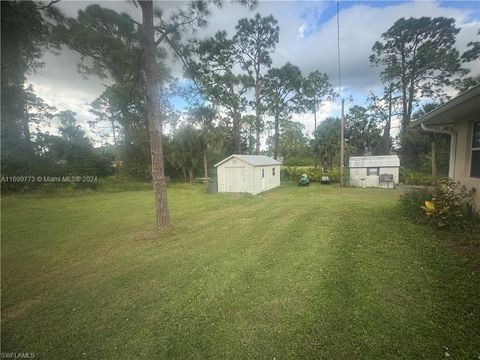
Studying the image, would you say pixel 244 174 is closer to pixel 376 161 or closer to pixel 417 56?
pixel 376 161

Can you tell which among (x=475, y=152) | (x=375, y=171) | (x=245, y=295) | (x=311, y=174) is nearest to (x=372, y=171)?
(x=375, y=171)

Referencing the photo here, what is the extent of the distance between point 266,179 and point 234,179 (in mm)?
2794

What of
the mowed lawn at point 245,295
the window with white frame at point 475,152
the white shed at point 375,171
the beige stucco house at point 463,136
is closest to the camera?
the mowed lawn at point 245,295

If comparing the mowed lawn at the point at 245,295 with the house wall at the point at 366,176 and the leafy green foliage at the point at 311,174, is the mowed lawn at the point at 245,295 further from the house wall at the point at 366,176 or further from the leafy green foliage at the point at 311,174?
the leafy green foliage at the point at 311,174

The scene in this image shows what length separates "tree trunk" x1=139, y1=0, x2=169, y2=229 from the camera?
5.87 m

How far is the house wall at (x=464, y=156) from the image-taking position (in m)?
5.40

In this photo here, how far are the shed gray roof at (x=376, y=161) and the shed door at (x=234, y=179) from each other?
9194 millimetres

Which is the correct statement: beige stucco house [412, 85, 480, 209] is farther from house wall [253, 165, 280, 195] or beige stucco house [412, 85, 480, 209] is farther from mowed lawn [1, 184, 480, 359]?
house wall [253, 165, 280, 195]

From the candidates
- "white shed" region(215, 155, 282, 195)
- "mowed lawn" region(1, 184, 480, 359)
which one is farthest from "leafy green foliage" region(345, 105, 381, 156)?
"mowed lawn" region(1, 184, 480, 359)

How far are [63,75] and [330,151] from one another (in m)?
22.5

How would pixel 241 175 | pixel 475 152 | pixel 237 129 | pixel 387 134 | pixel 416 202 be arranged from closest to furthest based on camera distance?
1. pixel 475 152
2. pixel 416 202
3. pixel 241 175
4. pixel 237 129
5. pixel 387 134

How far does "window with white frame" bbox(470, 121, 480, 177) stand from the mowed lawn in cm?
192

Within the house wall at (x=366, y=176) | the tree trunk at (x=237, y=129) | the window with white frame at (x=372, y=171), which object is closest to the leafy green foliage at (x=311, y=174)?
the house wall at (x=366, y=176)

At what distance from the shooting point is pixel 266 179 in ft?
53.8
